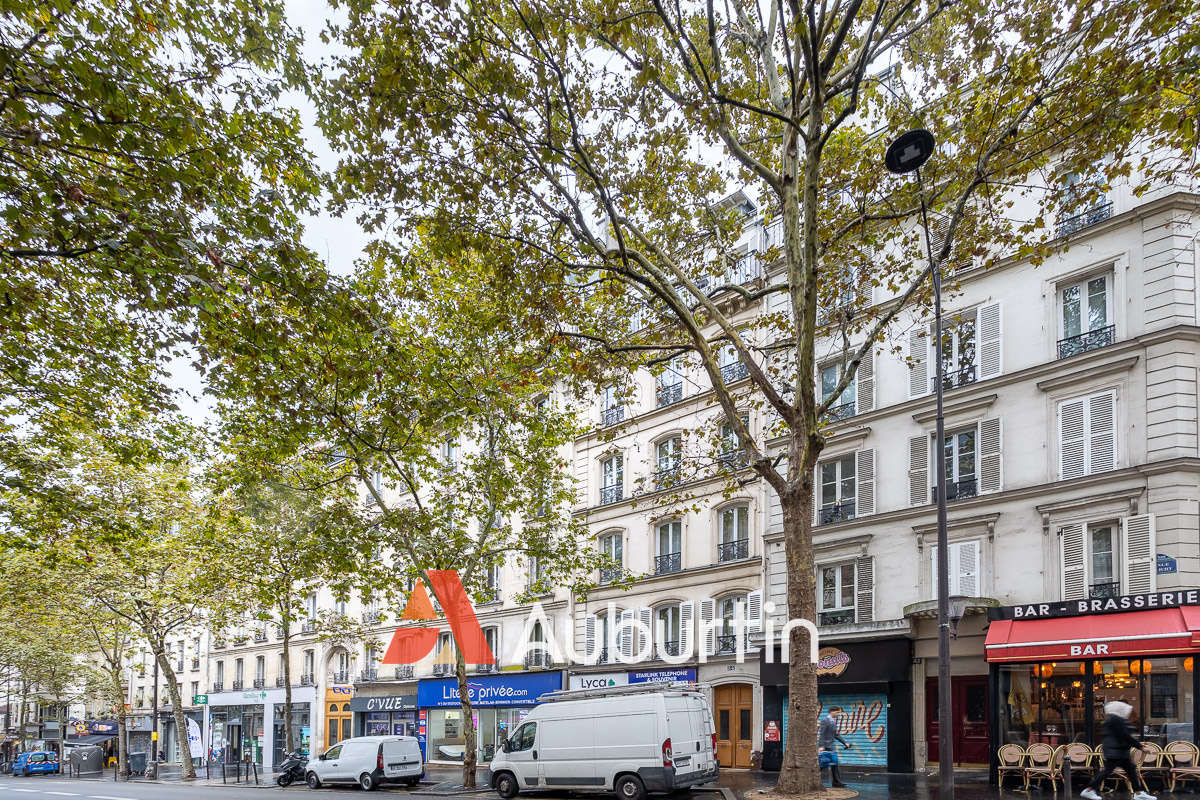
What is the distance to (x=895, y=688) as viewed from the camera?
21844mm

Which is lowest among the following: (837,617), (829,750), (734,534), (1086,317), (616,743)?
(829,750)

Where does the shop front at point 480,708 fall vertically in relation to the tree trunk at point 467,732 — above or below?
below

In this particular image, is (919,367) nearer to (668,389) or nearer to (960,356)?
(960,356)

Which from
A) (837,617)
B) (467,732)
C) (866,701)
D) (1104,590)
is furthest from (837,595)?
(467,732)

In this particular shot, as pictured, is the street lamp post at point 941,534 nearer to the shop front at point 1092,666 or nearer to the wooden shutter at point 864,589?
the shop front at point 1092,666

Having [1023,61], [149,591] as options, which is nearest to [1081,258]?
[1023,61]

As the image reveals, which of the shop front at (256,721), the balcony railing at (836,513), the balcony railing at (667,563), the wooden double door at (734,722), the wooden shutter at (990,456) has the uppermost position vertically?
the wooden shutter at (990,456)

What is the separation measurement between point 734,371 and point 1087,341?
9.96 metres

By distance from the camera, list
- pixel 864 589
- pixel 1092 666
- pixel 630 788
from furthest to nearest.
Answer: pixel 864 589 → pixel 1092 666 → pixel 630 788

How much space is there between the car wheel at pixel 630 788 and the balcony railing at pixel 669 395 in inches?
512

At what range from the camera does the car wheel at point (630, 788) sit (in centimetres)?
1781

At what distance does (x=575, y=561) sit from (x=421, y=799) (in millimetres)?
6935

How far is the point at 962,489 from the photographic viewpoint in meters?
21.2

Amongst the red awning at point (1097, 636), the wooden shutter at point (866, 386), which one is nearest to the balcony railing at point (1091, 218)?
the wooden shutter at point (866, 386)
